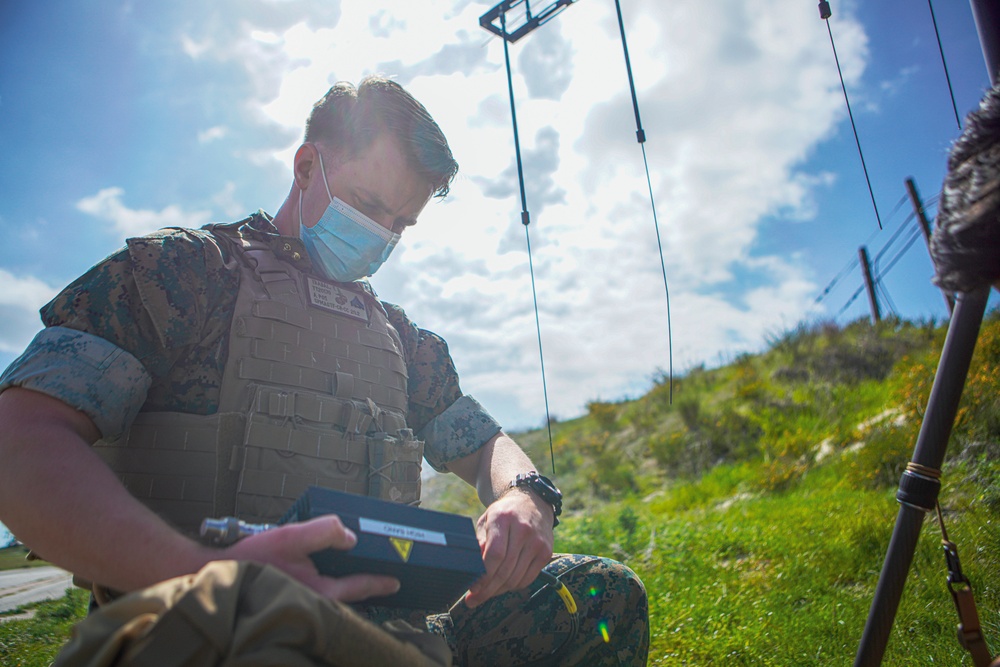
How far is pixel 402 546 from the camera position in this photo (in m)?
1.14

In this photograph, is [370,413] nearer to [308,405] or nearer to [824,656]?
[308,405]

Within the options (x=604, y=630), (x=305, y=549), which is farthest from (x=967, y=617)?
(x=305, y=549)

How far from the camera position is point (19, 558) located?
459 cm

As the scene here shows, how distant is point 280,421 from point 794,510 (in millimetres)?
4518

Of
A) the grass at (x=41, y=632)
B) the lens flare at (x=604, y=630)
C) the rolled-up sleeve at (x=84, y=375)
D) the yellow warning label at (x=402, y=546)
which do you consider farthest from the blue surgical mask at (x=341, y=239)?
the grass at (x=41, y=632)

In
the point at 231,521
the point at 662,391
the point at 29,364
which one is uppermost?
the point at 662,391

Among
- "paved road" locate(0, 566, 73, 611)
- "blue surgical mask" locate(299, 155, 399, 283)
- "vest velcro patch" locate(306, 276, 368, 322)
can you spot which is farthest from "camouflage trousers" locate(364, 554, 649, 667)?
"paved road" locate(0, 566, 73, 611)

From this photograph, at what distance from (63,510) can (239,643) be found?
0.60 m

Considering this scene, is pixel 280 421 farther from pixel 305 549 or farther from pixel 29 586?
pixel 29 586

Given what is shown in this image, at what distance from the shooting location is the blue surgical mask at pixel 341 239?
221 centimetres

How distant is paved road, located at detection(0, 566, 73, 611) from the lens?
12.8 ft

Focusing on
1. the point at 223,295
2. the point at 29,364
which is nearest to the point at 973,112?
the point at 223,295

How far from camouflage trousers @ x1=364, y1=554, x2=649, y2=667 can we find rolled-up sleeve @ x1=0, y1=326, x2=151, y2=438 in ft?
Result: 3.61

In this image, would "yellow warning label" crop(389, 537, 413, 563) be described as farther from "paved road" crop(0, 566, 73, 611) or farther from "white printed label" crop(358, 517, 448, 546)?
"paved road" crop(0, 566, 73, 611)
